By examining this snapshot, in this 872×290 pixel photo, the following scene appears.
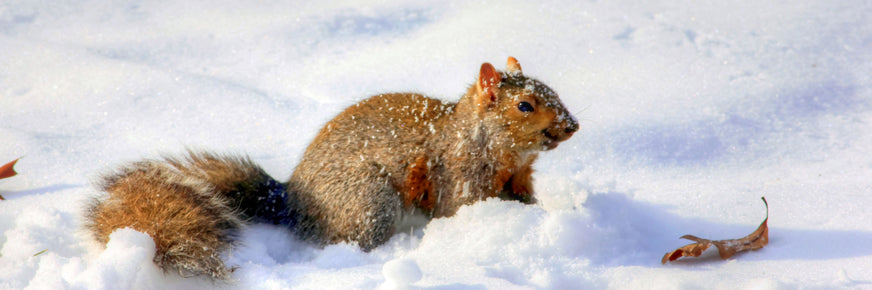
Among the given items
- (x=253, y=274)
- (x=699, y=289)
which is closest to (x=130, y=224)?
(x=253, y=274)

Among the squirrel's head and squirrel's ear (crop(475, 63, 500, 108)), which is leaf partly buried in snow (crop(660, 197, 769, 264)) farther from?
squirrel's ear (crop(475, 63, 500, 108))

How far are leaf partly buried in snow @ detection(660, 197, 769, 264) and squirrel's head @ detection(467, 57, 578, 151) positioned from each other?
49cm

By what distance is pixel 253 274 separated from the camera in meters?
1.94

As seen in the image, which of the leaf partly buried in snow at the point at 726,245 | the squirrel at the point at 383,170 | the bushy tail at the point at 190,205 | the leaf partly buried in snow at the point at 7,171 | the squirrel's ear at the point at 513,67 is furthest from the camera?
the leaf partly buried in snow at the point at 7,171

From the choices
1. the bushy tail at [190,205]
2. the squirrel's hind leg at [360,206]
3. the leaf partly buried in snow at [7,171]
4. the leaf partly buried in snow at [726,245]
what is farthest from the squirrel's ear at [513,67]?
the leaf partly buried in snow at [7,171]

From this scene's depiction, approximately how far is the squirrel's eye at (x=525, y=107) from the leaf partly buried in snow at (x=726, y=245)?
24.2 inches

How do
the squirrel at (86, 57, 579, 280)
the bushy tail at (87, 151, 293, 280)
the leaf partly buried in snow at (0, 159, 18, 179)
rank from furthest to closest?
the leaf partly buried in snow at (0, 159, 18, 179)
the squirrel at (86, 57, 579, 280)
the bushy tail at (87, 151, 293, 280)

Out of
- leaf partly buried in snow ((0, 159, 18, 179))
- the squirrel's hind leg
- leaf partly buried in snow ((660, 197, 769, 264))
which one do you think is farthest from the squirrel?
leaf partly buried in snow ((0, 159, 18, 179))

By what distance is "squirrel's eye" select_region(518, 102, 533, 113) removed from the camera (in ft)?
7.29

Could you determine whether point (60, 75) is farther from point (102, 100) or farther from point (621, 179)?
point (621, 179)

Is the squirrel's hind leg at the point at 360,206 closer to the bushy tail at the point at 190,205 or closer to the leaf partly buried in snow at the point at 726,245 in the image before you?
the bushy tail at the point at 190,205

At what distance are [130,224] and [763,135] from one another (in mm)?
2599

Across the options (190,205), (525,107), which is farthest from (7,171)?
(525,107)

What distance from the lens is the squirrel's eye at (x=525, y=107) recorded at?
2.22 metres
